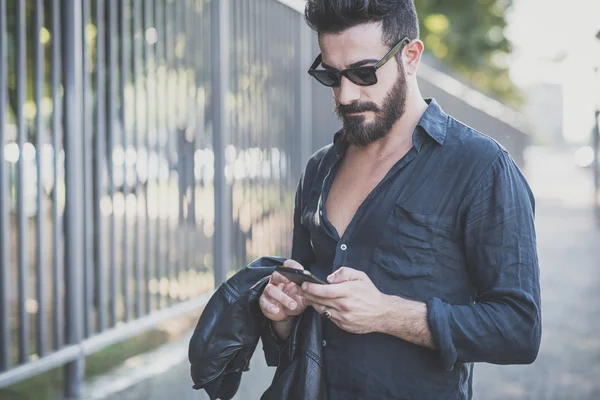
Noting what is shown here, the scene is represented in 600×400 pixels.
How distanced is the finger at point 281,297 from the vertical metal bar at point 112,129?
10.0 ft

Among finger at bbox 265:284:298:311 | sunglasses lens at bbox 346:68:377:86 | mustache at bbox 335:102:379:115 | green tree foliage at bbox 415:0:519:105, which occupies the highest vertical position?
green tree foliage at bbox 415:0:519:105

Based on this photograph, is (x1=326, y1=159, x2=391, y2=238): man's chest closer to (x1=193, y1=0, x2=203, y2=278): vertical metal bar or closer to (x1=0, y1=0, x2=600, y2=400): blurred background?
(x1=0, y1=0, x2=600, y2=400): blurred background

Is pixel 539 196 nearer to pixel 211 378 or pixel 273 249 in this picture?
pixel 273 249

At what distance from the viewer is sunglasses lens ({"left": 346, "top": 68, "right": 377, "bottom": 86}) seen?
6.71ft

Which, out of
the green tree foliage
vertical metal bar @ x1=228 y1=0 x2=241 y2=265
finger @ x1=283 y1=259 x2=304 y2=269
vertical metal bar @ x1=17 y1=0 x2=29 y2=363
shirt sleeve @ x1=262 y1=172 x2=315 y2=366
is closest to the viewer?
finger @ x1=283 y1=259 x2=304 y2=269

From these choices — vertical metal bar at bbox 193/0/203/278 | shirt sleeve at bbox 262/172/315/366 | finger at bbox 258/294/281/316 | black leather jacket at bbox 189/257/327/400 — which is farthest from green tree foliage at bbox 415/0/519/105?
finger at bbox 258/294/281/316

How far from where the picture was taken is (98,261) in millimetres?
4820

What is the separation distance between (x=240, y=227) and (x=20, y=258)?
2526 mm

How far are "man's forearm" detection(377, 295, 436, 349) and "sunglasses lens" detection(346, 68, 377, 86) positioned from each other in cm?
59

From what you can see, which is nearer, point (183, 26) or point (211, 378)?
point (211, 378)

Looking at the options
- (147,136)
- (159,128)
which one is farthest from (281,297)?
(159,128)

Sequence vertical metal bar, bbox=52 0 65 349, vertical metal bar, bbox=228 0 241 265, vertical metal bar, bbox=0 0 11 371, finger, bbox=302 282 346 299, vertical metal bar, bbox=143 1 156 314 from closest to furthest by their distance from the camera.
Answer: finger, bbox=302 282 346 299 < vertical metal bar, bbox=0 0 11 371 < vertical metal bar, bbox=52 0 65 349 < vertical metal bar, bbox=143 1 156 314 < vertical metal bar, bbox=228 0 241 265

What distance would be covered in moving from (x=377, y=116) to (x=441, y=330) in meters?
0.63

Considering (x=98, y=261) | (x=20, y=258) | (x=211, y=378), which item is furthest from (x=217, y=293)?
(x=98, y=261)
